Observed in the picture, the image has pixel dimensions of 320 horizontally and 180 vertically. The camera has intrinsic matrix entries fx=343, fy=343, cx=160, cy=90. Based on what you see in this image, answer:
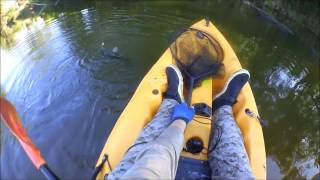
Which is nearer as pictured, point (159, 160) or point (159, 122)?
point (159, 160)

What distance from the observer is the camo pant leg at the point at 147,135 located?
1924 millimetres

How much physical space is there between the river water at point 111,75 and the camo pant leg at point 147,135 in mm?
977

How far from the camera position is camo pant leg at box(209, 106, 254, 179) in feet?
6.76

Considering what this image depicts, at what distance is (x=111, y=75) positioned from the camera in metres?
4.35

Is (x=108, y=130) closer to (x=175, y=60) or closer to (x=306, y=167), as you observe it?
(x=175, y=60)

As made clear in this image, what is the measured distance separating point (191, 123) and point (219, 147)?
35 centimetres

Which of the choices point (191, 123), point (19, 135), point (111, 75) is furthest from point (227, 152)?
point (111, 75)

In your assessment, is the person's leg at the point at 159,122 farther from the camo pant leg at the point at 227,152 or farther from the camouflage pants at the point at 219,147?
the camo pant leg at the point at 227,152

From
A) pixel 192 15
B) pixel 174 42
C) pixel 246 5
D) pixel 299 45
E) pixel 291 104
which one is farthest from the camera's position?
pixel 246 5

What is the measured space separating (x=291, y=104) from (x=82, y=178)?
8.60 feet

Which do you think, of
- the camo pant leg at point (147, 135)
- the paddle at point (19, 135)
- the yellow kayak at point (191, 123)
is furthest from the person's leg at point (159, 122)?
the paddle at point (19, 135)

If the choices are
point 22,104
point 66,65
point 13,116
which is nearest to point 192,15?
point 66,65

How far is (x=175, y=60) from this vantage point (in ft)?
11.2

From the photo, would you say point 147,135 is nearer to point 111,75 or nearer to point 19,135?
point 19,135
